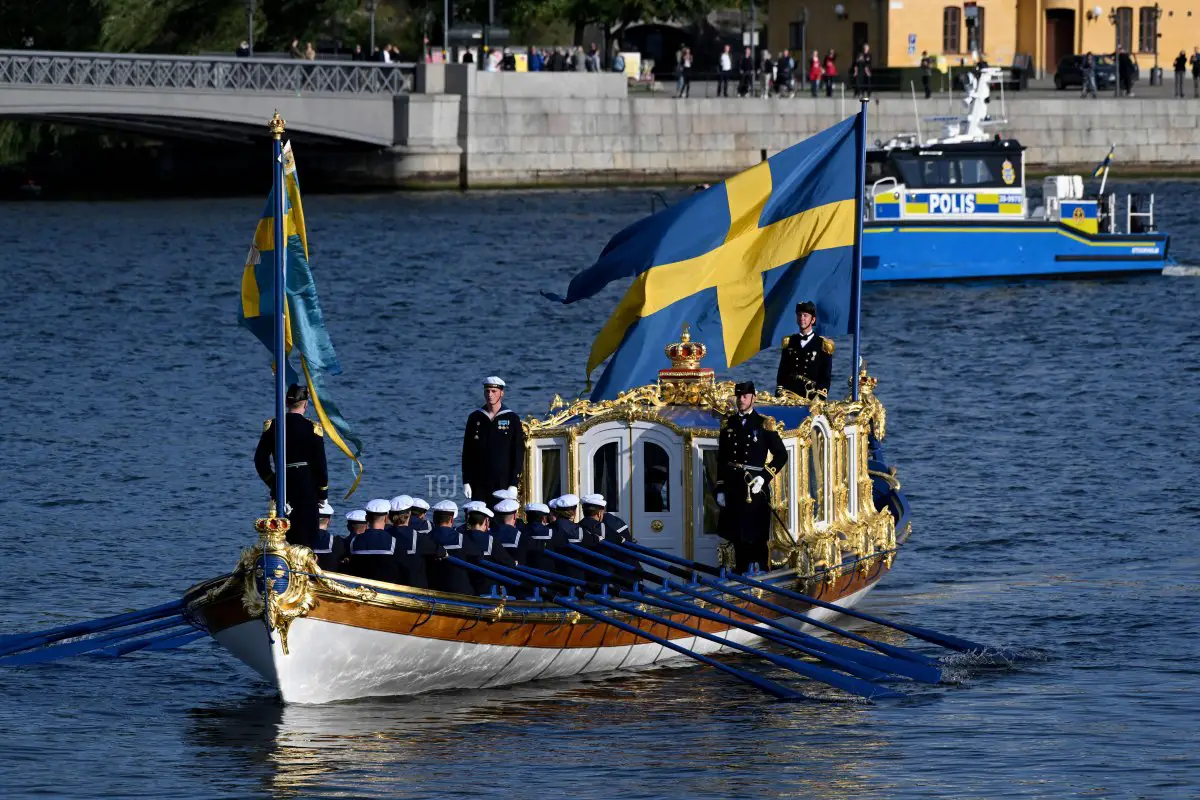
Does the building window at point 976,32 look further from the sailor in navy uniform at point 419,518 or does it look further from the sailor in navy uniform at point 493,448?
the sailor in navy uniform at point 419,518

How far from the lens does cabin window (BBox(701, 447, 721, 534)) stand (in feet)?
67.5

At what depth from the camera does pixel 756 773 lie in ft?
57.2

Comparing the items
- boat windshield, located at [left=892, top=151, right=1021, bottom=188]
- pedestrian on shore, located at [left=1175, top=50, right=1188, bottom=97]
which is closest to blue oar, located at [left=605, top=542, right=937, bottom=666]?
boat windshield, located at [left=892, top=151, right=1021, bottom=188]

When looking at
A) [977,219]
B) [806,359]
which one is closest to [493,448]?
[806,359]

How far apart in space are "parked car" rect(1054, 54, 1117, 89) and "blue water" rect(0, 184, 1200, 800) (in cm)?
2867

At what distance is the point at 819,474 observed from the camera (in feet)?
70.4

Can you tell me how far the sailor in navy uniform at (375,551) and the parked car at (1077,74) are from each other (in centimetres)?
7006

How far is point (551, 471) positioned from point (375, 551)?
3093 millimetres

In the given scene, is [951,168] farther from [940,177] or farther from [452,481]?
[452,481]

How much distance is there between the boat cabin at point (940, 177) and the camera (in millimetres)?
51562

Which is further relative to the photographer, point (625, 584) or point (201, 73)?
point (201, 73)

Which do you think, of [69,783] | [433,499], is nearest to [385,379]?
[433,499]

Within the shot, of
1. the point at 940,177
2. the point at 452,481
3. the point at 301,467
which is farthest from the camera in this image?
the point at 940,177

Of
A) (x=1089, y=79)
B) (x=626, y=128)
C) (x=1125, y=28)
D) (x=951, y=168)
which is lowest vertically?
(x=951, y=168)
